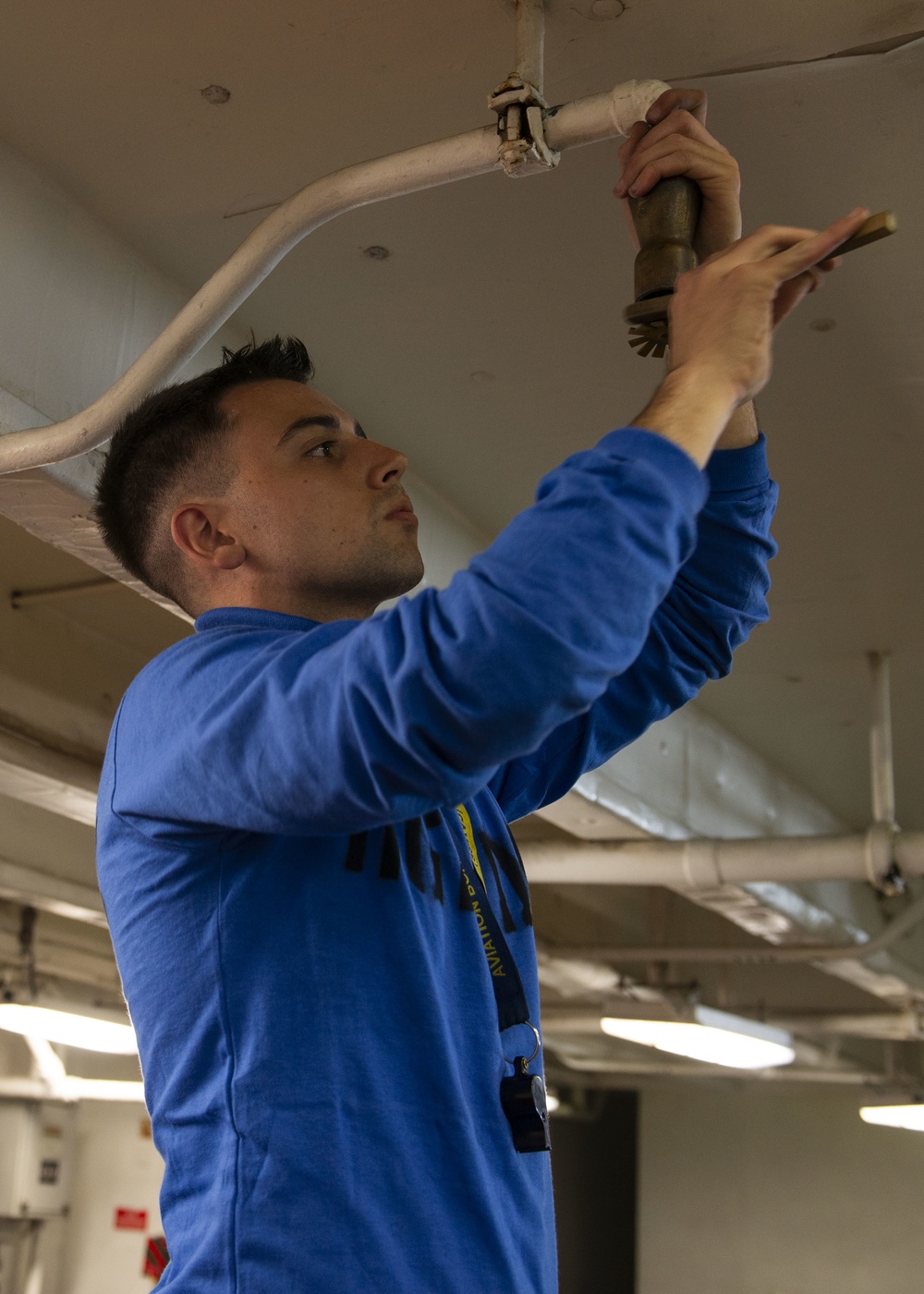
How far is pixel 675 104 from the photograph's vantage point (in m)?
1.05

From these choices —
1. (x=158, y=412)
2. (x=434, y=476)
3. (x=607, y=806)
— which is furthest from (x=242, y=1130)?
(x=607, y=806)

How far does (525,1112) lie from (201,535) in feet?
1.69

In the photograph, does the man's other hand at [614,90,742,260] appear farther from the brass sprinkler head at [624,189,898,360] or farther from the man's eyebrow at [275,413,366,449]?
the man's eyebrow at [275,413,366,449]

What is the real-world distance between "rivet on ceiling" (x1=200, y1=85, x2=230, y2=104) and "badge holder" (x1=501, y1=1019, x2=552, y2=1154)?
4.35 feet

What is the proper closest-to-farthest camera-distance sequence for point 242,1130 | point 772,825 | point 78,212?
point 242,1130, point 78,212, point 772,825

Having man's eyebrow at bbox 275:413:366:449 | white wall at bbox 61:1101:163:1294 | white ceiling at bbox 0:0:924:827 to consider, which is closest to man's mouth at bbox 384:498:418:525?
man's eyebrow at bbox 275:413:366:449

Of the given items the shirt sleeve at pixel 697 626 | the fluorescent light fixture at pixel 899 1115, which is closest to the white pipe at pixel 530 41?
the shirt sleeve at pixel 697 626

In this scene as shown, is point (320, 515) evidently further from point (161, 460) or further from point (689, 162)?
point (689, 162)

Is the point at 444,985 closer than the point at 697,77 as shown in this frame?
Yes

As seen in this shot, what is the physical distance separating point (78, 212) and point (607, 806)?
195 cm

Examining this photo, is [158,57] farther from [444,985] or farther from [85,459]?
[444,985]

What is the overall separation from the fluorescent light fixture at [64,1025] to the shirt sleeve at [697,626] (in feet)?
14.4

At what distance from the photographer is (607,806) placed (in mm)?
3311

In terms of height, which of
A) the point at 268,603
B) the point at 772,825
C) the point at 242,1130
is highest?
the point at 772,825
